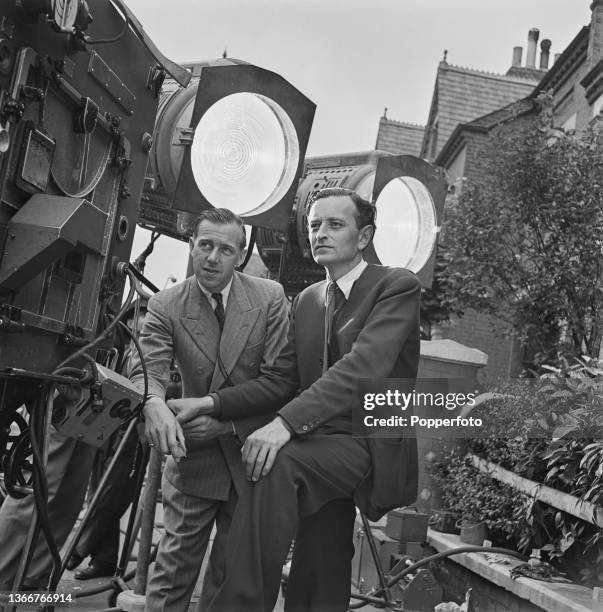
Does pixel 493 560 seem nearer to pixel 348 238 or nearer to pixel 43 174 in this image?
pixel 348 238

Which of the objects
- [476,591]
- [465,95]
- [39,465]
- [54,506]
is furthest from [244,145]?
[465,95]

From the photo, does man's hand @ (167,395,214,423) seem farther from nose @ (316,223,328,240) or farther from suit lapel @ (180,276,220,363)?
nose @ (316,223,328,240)

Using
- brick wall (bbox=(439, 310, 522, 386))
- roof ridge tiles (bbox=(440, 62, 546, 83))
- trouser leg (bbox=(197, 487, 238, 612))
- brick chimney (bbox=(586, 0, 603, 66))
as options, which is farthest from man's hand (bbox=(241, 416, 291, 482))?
roof ridge tiles (bbox=(440, 62, 546, 83))

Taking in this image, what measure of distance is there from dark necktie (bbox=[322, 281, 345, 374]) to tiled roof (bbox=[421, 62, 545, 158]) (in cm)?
1818

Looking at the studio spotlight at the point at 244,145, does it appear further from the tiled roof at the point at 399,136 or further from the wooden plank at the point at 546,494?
the tiled roof at the point at 399,136

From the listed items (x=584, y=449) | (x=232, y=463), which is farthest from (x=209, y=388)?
(x=584, y=449)

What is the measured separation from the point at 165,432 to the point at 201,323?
581 millimetres

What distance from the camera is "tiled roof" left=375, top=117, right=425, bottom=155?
26.5 m

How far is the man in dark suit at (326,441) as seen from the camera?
2.41 metres

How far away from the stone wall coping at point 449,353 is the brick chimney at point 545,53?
2205 centimetres

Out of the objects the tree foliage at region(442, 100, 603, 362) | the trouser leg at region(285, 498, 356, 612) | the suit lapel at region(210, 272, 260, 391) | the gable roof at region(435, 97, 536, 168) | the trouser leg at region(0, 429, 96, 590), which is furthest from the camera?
the gable roof at region(435, 97, 536, 168)

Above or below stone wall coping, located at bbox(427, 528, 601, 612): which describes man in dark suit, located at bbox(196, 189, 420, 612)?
above

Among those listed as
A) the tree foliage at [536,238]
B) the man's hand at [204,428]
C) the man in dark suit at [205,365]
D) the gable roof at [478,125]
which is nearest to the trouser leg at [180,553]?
the man in dark suit at [205,365]

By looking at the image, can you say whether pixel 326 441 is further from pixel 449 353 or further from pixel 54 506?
pixel 449 353
